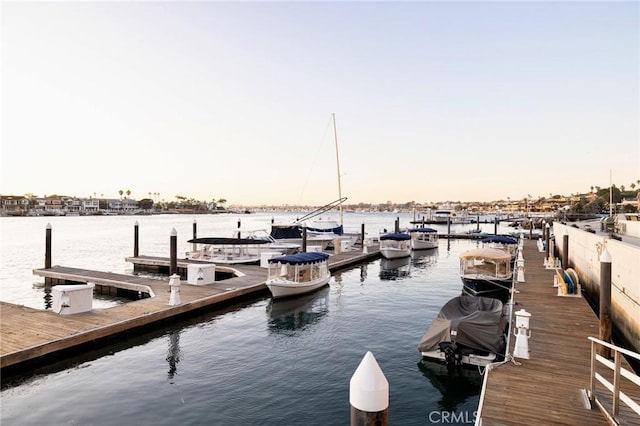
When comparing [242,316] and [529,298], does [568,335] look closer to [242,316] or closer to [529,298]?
[529,298]

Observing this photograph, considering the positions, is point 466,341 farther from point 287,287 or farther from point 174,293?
point 174,293

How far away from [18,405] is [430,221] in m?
127

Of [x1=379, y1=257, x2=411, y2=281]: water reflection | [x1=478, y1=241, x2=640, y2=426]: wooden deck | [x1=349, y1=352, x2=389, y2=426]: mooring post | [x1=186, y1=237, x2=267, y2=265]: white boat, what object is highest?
[x1=349, y1=352, x2=389, y2=426]: mooring post

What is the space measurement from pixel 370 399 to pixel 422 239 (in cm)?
4598

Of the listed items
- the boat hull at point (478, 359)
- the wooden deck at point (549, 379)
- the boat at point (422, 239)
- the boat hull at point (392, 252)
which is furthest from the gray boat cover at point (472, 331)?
the boat at point (422, 239)

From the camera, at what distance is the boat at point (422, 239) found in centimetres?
4594

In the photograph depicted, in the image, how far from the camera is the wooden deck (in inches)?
270

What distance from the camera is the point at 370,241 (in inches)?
1927

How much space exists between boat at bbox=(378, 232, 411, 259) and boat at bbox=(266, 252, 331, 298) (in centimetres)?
1621

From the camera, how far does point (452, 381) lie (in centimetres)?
1105

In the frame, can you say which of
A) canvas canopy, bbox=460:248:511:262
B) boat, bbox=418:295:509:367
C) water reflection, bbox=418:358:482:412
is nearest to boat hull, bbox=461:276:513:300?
canvas canopy, bbox=460:248:511:262

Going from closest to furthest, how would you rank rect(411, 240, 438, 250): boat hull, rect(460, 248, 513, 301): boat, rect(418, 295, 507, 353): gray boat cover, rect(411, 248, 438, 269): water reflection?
rect(418, 295, 507, 353): gray boat cover, rect(460, 248, 513, 301): boat, rect(411, 248, 438, 269): water reflection, rect(411, 240, 438, 250): boat hull

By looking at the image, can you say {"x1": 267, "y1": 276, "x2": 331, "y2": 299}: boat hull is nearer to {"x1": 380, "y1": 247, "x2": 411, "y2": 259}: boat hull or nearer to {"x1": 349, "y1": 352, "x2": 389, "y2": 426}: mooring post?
{"x1": 380, "y1": 247, "x2": 411, "y2": 259}: boat hull

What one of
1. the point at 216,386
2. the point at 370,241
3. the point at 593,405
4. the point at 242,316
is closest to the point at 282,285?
the point at 242,316
